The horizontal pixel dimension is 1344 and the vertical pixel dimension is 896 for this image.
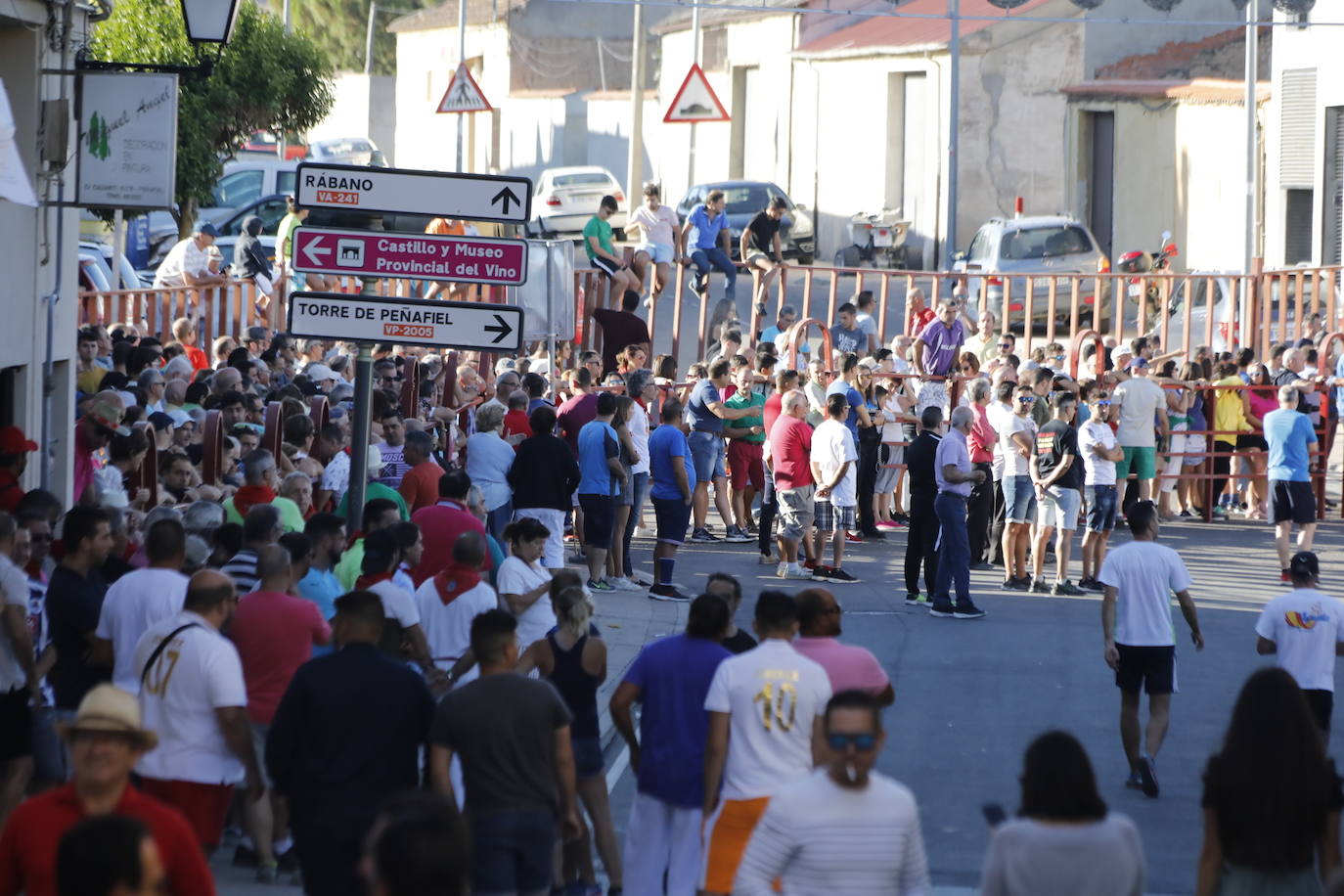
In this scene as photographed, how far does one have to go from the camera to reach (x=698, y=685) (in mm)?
7512

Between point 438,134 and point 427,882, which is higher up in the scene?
point 438,134

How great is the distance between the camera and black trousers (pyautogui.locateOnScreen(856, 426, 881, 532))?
712 inches

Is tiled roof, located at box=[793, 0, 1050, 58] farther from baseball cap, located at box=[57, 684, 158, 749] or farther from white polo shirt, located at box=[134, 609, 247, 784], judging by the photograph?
baseball cap, located at box=[57, 684, 158, 749]

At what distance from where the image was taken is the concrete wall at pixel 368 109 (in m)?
61.0

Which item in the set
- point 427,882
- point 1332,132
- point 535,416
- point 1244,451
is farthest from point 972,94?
point 427,882

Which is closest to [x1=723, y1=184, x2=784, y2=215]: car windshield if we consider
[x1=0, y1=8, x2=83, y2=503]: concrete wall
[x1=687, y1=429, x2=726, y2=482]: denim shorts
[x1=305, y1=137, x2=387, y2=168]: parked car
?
[x1=305, y1=137, x2=387, y2=168]: parked car

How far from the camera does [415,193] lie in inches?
358

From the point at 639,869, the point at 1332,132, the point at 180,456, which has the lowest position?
the point at 639,869

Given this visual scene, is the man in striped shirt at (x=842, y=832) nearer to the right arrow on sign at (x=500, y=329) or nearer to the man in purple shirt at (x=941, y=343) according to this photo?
the right arrow on sign at (x=500, y=329)

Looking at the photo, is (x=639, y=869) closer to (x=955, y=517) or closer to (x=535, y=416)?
(x=535, y=416)

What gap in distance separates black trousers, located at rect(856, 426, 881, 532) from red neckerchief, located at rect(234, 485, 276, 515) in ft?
28.0

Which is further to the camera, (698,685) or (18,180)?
(18,180)

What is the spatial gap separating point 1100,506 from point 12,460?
30.5 ft

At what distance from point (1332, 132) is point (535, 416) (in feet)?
68.7
